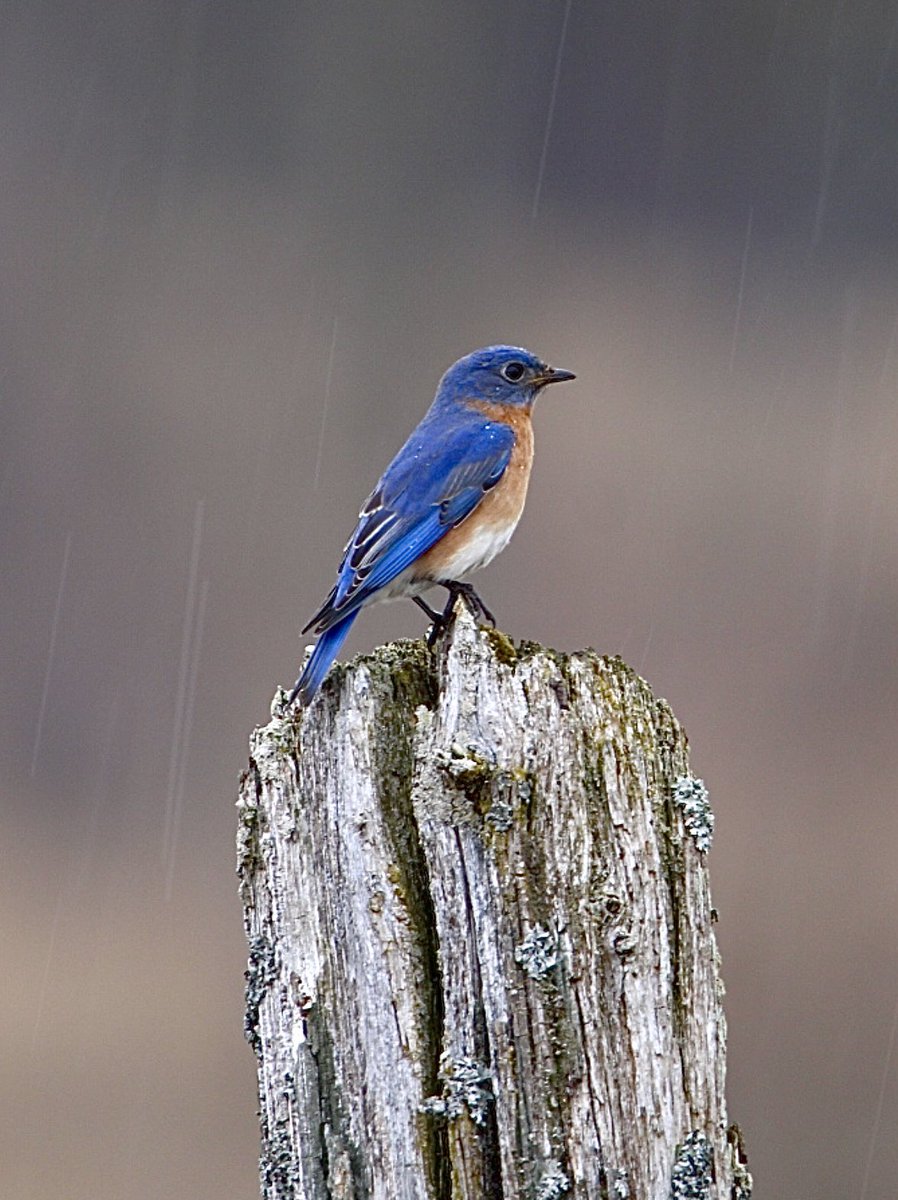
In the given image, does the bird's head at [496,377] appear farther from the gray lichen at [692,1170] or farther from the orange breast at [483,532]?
the gray lichen at [692,1170]

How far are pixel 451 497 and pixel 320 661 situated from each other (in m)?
1.65

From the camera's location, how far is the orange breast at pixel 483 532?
5160 mm

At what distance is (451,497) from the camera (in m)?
5.23

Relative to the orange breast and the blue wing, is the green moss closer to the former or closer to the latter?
the blue wing

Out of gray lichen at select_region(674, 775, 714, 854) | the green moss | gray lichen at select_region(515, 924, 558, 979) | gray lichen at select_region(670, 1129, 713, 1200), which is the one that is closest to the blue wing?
the green moss

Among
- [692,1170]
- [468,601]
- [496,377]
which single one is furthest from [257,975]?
[496,377]

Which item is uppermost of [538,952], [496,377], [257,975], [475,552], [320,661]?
[496,377]

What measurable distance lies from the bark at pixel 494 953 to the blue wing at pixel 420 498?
1.53 m

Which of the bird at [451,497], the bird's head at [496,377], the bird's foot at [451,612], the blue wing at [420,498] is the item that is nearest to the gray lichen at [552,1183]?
the bird's foot at [451,612]

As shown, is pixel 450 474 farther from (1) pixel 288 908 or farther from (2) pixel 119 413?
(2) pixel 119 413

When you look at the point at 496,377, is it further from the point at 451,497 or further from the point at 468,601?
the point at 468,601

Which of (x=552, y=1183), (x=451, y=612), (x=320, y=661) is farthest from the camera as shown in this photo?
(x=451, y=612)

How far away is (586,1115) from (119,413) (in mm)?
11242

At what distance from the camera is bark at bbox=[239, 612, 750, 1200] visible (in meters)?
2.73
